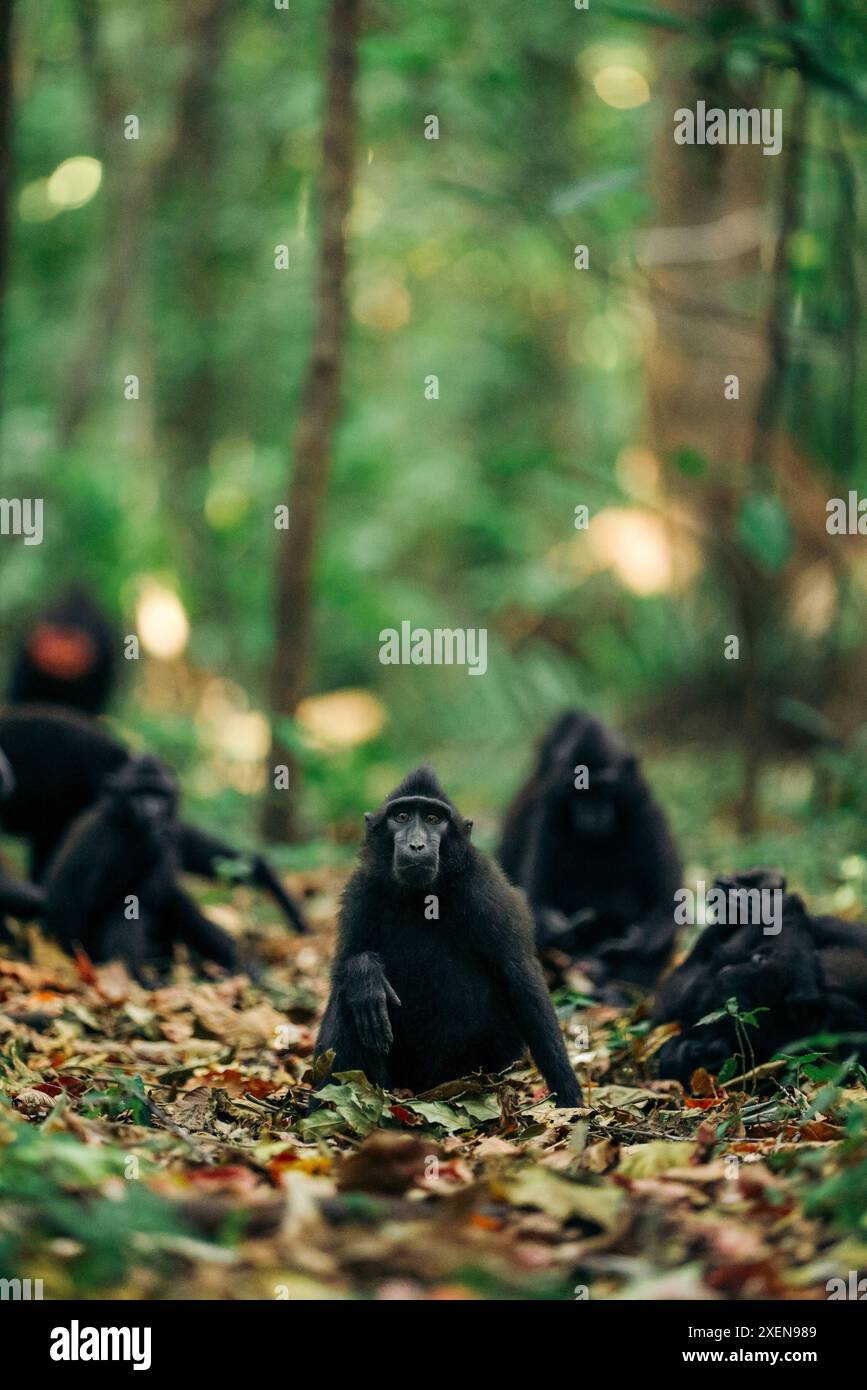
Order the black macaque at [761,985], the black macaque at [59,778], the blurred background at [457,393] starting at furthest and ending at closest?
the blurred background at [457,393] → the black macaque at [59,778] → the black macaque at [761,985]

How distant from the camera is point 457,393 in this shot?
22.0m

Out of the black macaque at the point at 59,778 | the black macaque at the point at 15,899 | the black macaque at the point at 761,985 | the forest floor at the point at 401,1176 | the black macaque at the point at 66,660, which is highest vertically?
the black macaque at the point at 66,660

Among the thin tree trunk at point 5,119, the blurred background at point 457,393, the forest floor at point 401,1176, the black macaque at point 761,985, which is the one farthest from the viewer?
the blurred background at point 457,393

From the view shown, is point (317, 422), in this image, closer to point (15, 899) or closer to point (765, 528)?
point (765, 528)

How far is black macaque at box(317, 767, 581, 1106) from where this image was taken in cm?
547

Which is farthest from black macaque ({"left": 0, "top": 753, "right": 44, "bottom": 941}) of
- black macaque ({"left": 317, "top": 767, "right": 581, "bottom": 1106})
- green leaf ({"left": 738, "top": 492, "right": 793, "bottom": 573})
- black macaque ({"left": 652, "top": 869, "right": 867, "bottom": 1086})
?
green leaf ({"left": 738, "top": 492, "right": 793, "bottom": 573})

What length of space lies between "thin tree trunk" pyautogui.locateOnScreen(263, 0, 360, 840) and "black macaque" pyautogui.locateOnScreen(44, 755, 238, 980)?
2.03 metres

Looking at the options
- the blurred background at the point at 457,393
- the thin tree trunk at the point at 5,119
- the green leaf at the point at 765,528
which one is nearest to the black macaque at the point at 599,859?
the blurred background at the point at 457,393

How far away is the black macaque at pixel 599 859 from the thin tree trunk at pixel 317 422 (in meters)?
2.45

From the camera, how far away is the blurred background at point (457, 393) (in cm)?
1059

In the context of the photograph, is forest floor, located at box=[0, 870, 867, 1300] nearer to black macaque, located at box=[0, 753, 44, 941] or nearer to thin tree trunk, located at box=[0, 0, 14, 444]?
A: black macaque, located at box=[0, 753, 44, 941]

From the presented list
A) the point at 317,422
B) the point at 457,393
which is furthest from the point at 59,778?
the point at 457,393

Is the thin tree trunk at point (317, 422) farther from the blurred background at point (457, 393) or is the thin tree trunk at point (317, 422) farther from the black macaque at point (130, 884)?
the black macaque at point (130, 884)

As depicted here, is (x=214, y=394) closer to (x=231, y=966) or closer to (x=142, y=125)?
(x=142, y=125)
